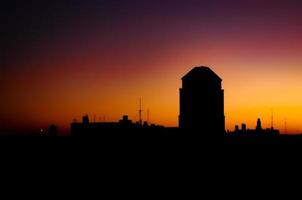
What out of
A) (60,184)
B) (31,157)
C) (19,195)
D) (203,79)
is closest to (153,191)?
(60,184)

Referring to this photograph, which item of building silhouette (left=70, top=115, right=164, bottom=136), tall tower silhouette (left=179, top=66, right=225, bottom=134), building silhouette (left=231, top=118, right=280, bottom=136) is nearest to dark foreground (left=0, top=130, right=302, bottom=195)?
tall tower silhouette (left=179, top=66, right=225, bottom=134)

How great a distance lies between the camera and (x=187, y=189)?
37844 millimetres

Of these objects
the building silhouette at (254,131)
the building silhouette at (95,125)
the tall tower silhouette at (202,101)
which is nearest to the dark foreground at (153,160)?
the tall tower silhouette at (202,101)

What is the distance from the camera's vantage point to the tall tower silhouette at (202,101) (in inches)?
1992

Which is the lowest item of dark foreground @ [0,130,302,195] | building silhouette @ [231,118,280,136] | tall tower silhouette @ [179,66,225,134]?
dark foreground @ [0,130,302,195]

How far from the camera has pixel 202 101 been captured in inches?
2010

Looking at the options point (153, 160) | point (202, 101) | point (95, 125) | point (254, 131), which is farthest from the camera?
point (254, 131)

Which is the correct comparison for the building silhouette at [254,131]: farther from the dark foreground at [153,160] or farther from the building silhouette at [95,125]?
the dark foreground at [153,160]

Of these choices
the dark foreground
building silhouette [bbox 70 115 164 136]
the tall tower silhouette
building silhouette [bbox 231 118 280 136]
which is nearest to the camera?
the dark foreground

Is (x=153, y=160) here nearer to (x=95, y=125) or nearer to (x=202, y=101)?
(x=202, y=101)

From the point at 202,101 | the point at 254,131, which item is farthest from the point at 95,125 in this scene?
the point at 254,131

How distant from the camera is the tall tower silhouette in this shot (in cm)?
5059

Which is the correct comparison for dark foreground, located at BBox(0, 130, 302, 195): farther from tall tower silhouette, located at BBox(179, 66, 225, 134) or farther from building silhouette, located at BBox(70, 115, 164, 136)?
building silhouette, located at BBox(70, 115, 164, 136)

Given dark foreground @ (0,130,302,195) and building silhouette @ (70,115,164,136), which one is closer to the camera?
dark foreground @ (0,130,302,195)
